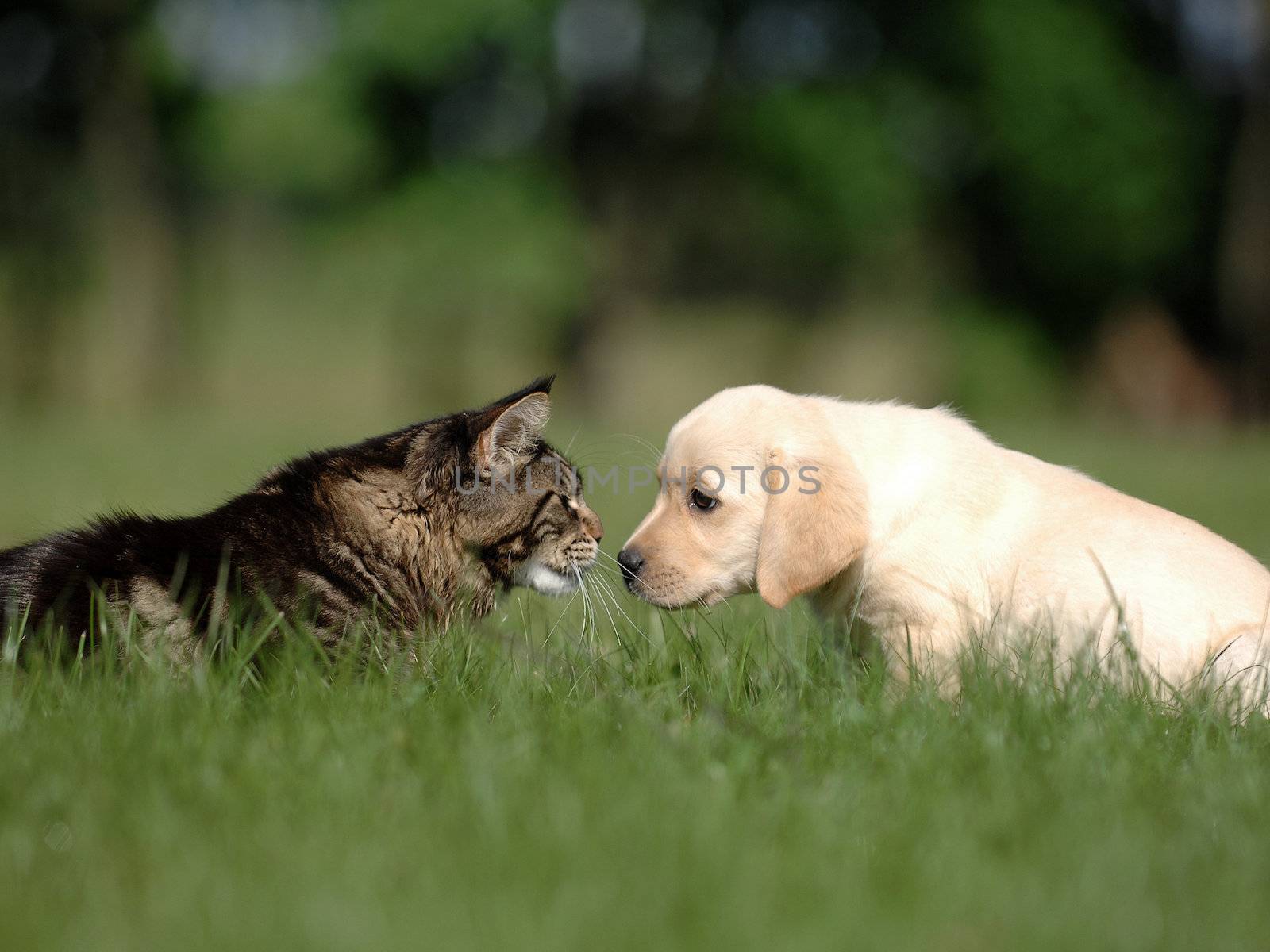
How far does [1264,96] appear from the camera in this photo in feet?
60.6

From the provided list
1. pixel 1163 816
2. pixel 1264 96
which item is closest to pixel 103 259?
pixel 1264 96

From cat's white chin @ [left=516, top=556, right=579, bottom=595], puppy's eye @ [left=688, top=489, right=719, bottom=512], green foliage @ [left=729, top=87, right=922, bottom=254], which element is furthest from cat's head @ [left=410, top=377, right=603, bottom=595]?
green foliage @ [left=729, top=87, right=922, bottom=254]

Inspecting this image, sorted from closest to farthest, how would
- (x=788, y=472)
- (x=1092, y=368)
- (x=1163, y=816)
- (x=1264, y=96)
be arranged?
(x=1163, y=816) → (x=788, y=472) → (x=1264, y=96) → (x=1092, y=368)

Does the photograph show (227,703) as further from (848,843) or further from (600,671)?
(848,843)

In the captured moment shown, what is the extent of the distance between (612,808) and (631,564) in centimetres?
159

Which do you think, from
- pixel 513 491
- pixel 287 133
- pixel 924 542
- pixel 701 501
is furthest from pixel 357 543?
pixel 287 133

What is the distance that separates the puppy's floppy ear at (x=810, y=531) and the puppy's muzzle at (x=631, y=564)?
1.37 feet

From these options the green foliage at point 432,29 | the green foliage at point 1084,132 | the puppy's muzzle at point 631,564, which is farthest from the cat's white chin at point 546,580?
the green foliage at point 1084,132

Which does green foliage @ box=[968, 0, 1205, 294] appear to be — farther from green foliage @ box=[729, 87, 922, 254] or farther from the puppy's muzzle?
the puppy's muzzle

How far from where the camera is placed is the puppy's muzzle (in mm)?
3828

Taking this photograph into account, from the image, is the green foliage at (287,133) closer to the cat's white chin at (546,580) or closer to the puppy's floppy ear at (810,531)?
the cat's white chin at (546,580)

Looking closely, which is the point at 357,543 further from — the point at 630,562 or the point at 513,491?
the point at 630,562

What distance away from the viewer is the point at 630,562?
385 cm

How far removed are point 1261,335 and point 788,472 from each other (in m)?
17.8
